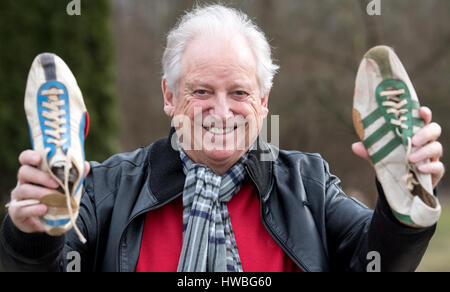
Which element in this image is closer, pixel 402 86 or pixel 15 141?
pixel 402 86

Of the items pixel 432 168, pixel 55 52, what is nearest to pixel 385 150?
pixel 432 168

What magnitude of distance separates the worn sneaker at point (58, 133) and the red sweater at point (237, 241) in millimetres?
414

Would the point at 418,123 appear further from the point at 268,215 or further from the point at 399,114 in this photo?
the point at 268,215

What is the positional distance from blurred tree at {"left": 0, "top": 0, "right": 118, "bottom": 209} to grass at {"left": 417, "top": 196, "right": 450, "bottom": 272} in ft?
16.7

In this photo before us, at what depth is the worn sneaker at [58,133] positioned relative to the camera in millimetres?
1746

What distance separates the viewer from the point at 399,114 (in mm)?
1766

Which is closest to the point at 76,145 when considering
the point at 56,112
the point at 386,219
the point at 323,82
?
the point at 56,112

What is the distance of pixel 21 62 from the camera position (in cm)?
609

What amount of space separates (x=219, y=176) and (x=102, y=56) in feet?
14.3

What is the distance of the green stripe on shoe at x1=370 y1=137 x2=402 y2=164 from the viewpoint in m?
1.75

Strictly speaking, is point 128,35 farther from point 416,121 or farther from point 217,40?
point 416,121

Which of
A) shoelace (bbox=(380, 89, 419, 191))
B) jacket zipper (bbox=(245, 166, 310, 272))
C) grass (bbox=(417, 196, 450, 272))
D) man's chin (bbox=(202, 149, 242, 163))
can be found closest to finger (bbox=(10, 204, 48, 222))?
man's chin (bbox=(202, 149, 242, 163))

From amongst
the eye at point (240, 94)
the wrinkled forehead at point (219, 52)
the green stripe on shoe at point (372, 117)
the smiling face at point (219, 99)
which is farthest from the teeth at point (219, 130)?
the green stripe on shoe at point (372, 117)

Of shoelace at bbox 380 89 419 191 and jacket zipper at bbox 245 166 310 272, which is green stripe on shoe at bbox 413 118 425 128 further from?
jacket zipper at bbox 245 166 310 272
